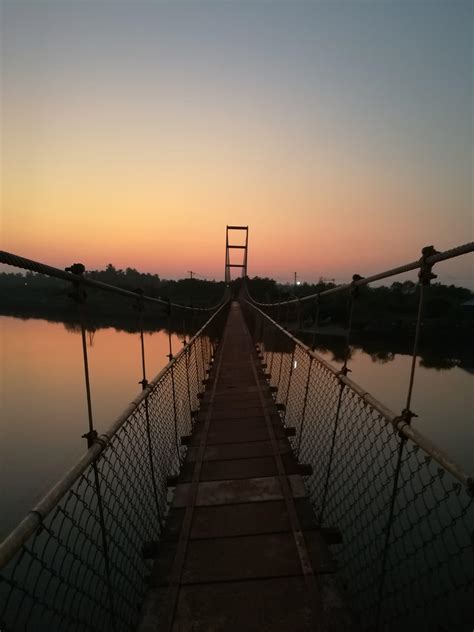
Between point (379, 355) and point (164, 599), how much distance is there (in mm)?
28625

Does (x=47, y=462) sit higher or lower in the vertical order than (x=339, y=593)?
lower

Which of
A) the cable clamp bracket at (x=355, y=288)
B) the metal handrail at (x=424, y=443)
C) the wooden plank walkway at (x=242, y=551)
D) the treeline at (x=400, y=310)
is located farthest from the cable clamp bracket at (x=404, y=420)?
the treeline at (x=400, y=310)

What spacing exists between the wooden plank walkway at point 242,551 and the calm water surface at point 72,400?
→ 18.0 feet

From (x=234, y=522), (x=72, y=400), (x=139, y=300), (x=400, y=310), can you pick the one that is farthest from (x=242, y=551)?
(x=400, y=310)

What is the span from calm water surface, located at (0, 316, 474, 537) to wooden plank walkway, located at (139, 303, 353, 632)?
5.48m

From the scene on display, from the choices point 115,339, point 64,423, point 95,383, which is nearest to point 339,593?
point 64,423

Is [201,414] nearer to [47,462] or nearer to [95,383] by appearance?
[47,462]

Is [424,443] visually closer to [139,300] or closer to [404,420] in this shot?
[404,420]

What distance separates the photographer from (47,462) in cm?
914

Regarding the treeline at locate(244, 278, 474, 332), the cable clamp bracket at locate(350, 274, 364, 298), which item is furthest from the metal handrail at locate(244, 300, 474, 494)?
the treeline at locate(244, 278, 474, 332)

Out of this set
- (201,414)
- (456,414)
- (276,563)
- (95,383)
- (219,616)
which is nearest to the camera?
(219,616)

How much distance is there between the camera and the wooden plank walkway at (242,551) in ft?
5.01

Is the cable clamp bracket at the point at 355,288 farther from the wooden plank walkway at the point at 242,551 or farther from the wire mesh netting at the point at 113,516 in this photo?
the wooden plank walkway at the point at 242,551

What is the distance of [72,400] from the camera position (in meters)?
15.1
